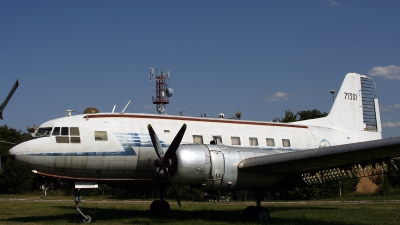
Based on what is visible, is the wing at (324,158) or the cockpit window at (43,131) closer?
the wing at (324,158)

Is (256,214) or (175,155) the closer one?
(175,155)

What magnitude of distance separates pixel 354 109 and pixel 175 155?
11771 millimetres

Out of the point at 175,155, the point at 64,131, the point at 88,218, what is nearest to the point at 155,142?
the point at 175,155

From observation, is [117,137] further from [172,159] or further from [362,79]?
[362,79]

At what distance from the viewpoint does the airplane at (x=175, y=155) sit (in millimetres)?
14203

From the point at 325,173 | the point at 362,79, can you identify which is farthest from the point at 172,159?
the point at 362,79

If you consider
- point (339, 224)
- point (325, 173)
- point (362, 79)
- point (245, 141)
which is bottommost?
point (339, 224)

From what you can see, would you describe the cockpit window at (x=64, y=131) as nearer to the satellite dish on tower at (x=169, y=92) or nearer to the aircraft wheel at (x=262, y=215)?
the aircraft wheel at (x=262, y=215)

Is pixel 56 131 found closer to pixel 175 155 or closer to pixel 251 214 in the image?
pixel 175 155

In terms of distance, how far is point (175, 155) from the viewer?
14.4 m

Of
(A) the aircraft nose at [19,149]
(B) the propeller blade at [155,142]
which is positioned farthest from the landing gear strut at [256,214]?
(A) the aircraft nose at [19,149]

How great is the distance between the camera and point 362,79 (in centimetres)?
2322

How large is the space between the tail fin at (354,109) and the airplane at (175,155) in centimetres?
462

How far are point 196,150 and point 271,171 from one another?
291 centimetres
